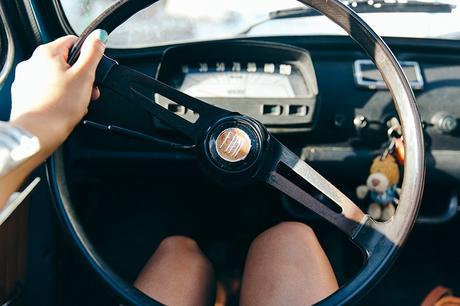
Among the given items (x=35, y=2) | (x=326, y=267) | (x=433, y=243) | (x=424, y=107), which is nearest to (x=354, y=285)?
(x=326, y=267)

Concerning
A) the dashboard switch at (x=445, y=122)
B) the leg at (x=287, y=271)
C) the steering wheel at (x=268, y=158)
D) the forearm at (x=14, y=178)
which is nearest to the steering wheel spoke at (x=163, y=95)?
the steering wheel at (x=268, y=158)

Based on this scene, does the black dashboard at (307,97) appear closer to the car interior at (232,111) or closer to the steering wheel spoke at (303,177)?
the car interior at (232,111)

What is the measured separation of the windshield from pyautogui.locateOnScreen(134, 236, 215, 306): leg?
54 cm

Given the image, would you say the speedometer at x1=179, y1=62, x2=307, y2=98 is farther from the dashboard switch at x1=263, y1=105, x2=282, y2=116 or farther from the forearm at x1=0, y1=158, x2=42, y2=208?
the forearm at x1=0, y1=158, x2=42, y2=208

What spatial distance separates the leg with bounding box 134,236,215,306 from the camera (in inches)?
50.6

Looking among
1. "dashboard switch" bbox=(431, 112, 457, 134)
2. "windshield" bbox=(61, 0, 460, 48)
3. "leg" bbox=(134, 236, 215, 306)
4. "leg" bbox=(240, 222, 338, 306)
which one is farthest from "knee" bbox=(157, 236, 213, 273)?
"dashboard switch" bbox=(431, 112, 457, 134)

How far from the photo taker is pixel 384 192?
158cm

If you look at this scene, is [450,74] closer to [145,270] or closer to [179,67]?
[179,67]

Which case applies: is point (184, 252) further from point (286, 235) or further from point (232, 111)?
point (232, 111)

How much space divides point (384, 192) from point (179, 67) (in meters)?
0.60

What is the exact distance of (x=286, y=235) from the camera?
1452 millimetres

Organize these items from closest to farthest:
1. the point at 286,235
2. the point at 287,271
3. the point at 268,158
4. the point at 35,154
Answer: the point at 35,154 < the point at 268,158 < the point at 287,271 < the point at 286,235

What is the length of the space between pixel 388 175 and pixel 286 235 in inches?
12.0

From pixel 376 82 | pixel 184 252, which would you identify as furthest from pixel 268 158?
pixel 376 82
